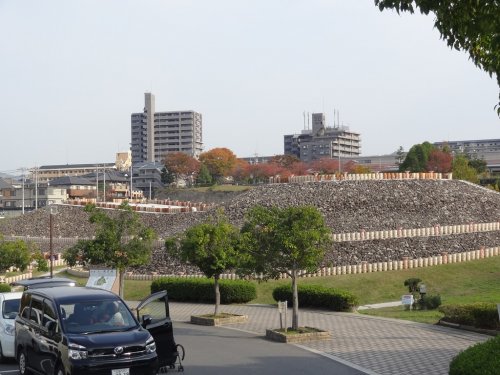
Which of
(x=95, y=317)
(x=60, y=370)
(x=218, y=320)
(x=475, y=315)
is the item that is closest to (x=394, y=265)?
(x=218, y=320)

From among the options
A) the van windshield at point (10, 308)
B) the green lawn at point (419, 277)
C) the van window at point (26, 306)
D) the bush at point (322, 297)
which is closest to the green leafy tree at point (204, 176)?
the green lawn at point (419, 277)

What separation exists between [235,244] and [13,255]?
18836 mm

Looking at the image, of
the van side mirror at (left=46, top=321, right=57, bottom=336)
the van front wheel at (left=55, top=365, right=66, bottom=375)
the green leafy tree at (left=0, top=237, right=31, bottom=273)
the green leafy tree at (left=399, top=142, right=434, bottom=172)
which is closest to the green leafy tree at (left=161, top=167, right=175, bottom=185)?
the green leafy tree at (left=399, top=142, right=434, bottom=172)

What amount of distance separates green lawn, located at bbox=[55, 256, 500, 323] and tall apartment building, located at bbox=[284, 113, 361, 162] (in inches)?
5218

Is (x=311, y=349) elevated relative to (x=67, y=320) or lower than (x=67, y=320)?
lower

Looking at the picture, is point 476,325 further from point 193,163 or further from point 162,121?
point 162,121

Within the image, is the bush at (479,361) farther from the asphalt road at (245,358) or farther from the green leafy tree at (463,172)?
the green leafy tree at (463,172)

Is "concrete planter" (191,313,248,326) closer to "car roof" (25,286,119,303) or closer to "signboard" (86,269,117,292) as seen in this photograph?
"signboard" (86,269,117,292)

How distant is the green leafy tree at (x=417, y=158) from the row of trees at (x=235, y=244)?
208 feet

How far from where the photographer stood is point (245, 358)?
17312 mm

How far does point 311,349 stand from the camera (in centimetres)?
1894

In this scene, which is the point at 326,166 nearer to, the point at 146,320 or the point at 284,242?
the point at 284,242

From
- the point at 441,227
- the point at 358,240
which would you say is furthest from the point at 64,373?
the point at 441,227

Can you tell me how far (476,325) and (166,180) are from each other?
360ft
